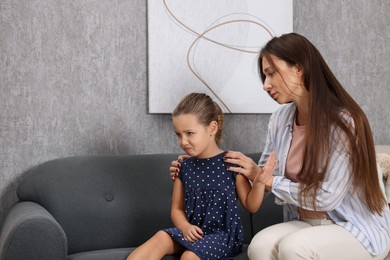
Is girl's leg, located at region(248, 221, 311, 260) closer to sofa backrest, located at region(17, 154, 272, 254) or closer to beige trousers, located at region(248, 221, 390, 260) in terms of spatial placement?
beige trousers, located at region(248, 221, 390, 260)

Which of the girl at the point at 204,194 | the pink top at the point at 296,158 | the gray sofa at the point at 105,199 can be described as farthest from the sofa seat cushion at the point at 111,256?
the pink top at the point at 296,158

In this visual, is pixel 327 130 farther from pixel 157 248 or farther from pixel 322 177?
pixel 157 248

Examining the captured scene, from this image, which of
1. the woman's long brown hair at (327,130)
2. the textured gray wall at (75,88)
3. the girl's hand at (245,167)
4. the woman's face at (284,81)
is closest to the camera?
the woman's long brown hair at (327,130)

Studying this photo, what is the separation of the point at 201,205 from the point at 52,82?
95 centimetres

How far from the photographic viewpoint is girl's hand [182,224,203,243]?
220 cm

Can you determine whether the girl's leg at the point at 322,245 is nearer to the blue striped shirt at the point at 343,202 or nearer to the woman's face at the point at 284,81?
the blue striped shirt at the point at 343,202

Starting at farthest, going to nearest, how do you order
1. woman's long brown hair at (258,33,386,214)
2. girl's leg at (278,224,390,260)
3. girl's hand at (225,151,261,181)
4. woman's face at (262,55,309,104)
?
girl's hand at (225,151,261,181), woman's face at (262,55,309,104), woman's long brown hair at (258,33,386,214), girl's leg at (278,224,390,260)

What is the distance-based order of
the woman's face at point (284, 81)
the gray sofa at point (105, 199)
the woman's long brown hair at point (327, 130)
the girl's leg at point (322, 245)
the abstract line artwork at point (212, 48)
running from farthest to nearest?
the abstract line artwork at point (212, 48)
the gray sofa at point (105, 199)
the woman's face at point (284, 81)
the woman's long brown hair at point (327, 130)
the girl's leg at point (322, 245)

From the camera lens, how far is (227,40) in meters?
3.07

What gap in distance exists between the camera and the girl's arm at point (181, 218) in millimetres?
2209

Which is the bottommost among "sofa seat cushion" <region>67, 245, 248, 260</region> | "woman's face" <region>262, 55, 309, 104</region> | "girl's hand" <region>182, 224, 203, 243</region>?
"sofa seat cushion" <region>67, 245, 248, 260</region>

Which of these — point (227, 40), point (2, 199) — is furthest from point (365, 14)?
point (2, 199)

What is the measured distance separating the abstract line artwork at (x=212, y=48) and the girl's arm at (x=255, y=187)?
0.74 m

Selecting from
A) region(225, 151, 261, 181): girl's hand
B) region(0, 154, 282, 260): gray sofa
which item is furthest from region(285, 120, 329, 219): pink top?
region(0, 154, 282, 260): gray sofa
